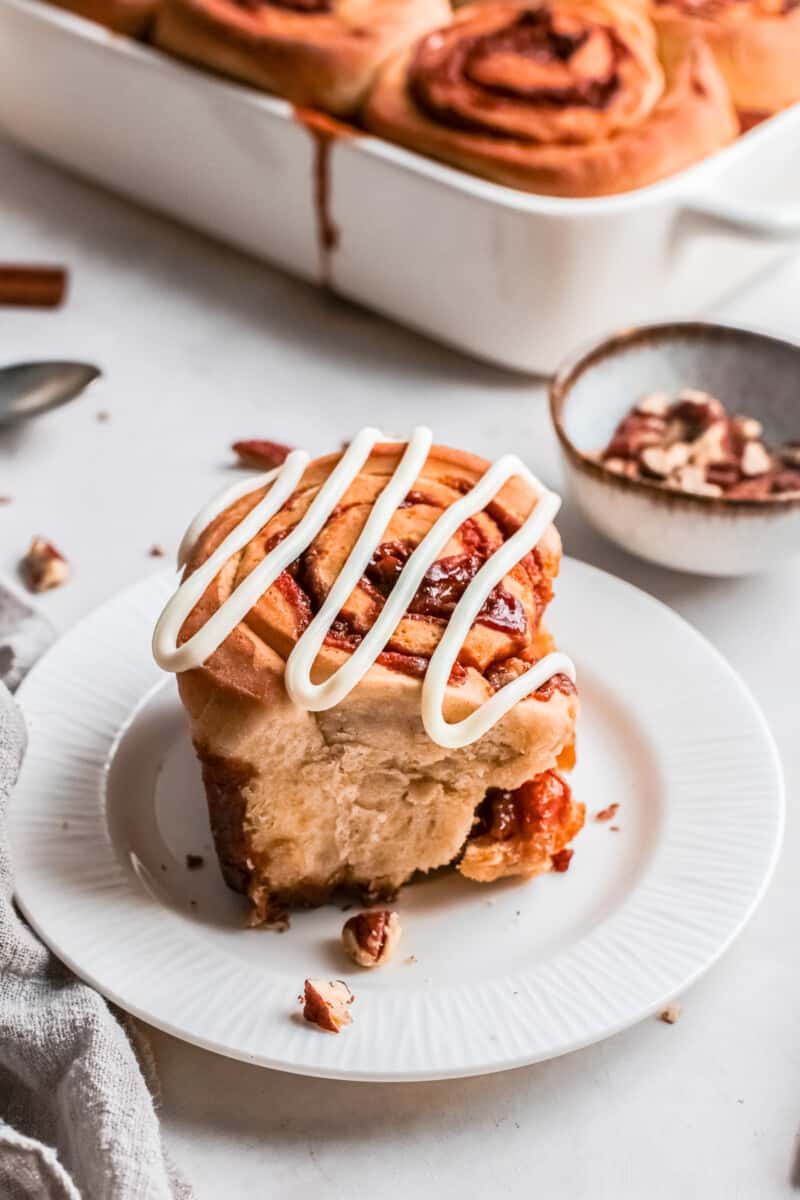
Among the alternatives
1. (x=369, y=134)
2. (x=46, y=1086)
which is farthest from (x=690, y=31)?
(x=46, y=1086)

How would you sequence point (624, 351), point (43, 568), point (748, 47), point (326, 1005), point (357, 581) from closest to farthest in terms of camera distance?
point (326, 1005) < point (357, 581) < point (43, 568) < point (624, 351) < point (748, 47)

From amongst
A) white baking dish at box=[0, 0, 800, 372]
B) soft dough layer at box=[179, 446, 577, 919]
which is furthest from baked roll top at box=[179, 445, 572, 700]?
white baking dish at box=[0, 0, 800, 372]

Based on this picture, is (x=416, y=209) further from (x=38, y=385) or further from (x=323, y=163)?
(x=38, y=385)

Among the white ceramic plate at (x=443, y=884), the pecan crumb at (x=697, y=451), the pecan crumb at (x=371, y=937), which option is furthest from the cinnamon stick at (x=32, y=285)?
the pecan crumb at (x=371, y=937)

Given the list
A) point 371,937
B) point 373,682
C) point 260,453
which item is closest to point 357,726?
point 373,682

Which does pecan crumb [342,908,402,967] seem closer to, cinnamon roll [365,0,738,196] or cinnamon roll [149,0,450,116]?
cinnamon roll [365,0,738,196]

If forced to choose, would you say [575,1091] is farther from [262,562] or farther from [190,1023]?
[262,562]
